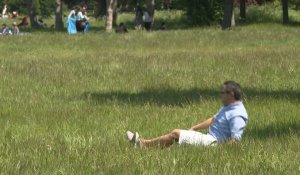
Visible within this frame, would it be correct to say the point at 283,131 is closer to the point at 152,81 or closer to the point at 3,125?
the point at 3,125

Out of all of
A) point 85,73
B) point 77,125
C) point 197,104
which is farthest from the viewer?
point 85,73

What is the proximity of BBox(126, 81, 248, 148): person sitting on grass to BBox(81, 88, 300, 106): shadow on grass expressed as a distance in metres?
3.55

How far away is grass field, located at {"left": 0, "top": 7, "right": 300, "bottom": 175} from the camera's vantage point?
7477 millimetres

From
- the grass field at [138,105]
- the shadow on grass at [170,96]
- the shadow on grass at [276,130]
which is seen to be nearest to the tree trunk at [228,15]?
the grass field at [138,105]

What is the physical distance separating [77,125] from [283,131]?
310 centimetres

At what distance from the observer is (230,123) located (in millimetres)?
8914

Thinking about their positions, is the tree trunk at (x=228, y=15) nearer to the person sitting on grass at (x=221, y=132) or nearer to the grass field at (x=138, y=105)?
the grass field at (x=138, y=105)

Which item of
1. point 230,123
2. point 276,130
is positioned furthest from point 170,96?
point 230,123

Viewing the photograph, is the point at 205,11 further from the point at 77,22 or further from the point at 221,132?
the point at 221,132

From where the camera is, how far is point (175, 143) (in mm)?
8703

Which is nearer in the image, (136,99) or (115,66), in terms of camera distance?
(136,99)

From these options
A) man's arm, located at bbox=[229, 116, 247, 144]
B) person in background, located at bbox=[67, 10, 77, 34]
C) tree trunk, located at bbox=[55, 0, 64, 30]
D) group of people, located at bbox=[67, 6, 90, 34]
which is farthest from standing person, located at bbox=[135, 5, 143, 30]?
man's arm, located at bbox=[229, 116, 247, 144]

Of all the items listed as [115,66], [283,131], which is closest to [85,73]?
[115,66]

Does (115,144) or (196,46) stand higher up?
(115,144)
